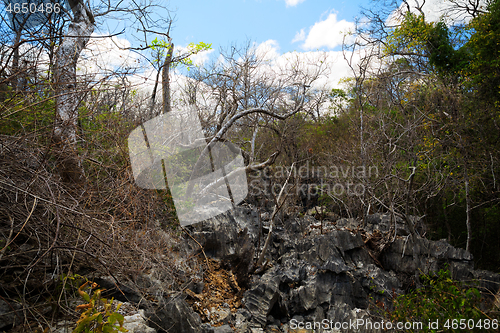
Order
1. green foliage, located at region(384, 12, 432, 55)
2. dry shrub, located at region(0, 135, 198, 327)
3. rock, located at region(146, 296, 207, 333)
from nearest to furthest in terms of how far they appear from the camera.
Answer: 1. dry shrub, located at region(0, 135, 198, 327)
2. rock, located at region(146, 296, 207, 333)
3. green foliage, located at region(384, 12, 432, 55)

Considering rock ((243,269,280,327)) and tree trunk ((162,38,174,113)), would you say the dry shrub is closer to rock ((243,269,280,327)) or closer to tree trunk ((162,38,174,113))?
rock ((243,269,280,327))

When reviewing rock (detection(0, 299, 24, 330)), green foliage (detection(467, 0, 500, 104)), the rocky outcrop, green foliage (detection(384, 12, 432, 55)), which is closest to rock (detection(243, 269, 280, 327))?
the rocky outcrop

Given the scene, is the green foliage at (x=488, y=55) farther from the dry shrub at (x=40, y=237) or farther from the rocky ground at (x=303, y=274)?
the dry shrub at (x=40, y=237)

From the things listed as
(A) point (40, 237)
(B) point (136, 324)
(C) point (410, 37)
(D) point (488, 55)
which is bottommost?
(B) point (136, 324)

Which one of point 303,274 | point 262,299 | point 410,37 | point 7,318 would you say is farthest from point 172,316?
point 410,37

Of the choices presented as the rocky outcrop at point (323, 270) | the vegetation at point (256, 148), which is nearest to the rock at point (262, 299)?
the rocky outcrop at point (323, 270)

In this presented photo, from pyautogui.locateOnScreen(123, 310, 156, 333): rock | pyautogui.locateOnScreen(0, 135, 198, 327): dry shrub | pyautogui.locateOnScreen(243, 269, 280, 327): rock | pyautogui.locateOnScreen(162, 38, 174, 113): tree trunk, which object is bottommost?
pyautogui.locateOnScreen(243, 269, 280, 327): rock

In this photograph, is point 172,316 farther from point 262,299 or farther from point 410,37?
point 410,37

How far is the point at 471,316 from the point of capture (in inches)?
90.4

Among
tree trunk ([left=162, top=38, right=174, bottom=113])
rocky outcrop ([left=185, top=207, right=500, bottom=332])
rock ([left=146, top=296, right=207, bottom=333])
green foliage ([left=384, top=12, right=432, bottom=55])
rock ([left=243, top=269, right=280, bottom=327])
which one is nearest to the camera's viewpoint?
rock ([left=146, top=296, right=207, bottom=333])

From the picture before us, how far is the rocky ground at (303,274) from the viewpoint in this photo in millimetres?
5039

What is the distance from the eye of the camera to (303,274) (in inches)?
252

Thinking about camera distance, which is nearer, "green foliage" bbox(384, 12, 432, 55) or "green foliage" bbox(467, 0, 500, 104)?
"green foliage" bbox(467, 0, 500, 104)

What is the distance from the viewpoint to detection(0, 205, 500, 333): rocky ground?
16.5ft
